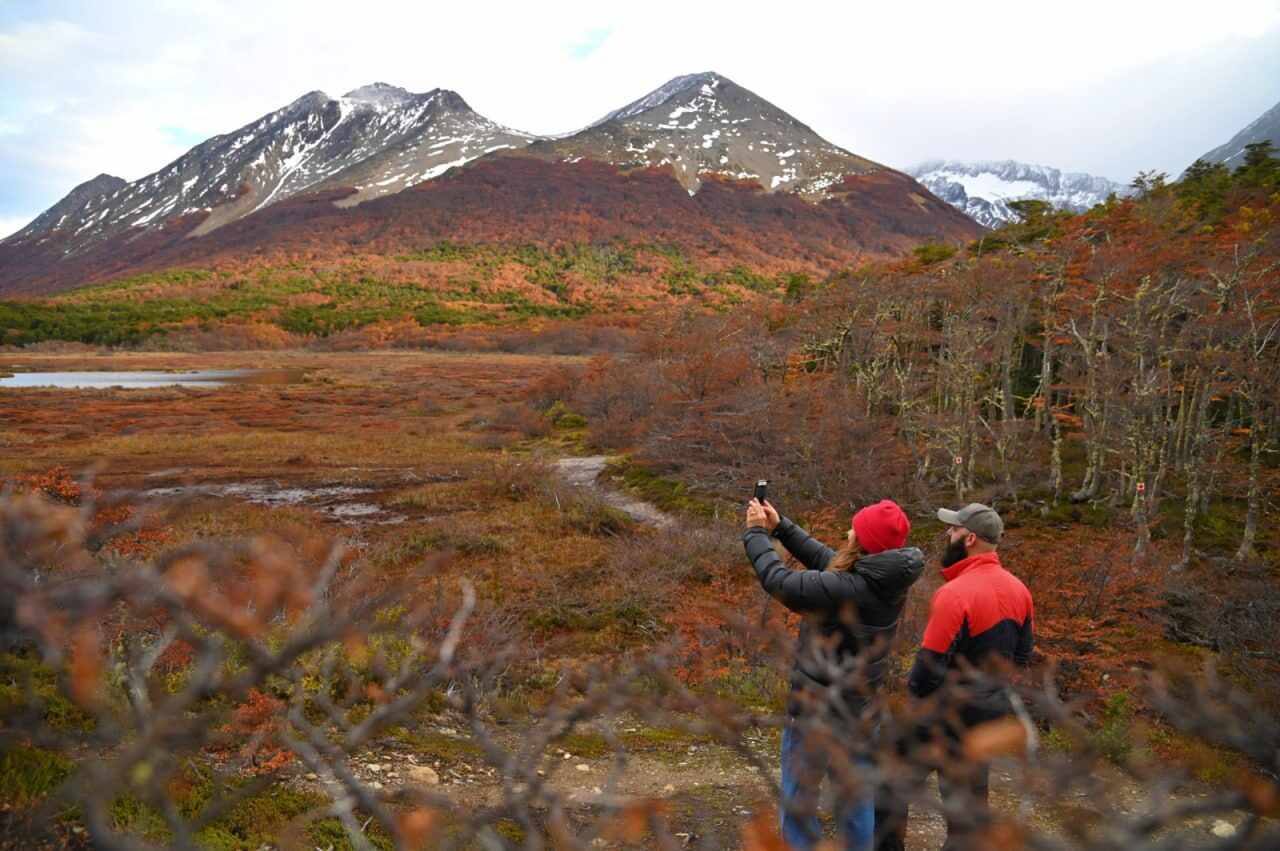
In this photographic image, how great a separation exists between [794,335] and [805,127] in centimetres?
12683

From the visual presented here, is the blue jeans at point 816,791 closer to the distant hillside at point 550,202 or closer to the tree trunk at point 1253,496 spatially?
the tree trunk at point 1253,496

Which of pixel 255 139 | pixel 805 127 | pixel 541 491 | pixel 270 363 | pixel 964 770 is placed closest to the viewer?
pixel 964 770

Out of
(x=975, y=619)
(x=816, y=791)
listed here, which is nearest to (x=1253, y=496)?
(x=975, y=619)

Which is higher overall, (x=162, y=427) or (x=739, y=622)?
(x=739, y=622)

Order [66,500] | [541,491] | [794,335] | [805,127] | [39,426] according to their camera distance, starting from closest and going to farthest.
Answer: [66,500] → [541,491] → [794,335] → [39,426] → [805,127]

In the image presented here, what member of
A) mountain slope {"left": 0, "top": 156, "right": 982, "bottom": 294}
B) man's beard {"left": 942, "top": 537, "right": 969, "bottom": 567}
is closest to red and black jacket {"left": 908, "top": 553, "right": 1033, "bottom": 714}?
man's beard {"left": 942, "top": 537, "right": 969, "bottom": 567}

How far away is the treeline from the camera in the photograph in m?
9.59

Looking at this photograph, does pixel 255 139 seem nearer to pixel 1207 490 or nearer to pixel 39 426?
pixel 39 426

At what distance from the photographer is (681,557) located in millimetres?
10398

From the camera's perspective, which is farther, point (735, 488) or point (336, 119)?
point (336, 119)

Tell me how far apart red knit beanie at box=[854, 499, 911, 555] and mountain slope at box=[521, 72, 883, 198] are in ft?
350

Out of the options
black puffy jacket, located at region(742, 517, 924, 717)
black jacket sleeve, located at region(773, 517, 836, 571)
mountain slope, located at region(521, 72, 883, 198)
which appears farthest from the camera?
mountain slope, located at region(521, 72, 883, 198)

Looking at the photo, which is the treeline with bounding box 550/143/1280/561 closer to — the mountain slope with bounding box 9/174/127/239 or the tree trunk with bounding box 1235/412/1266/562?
the tree trunk with bounding box 1235/412/1266/562

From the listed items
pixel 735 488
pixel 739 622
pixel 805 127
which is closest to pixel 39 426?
pixel 735 488
